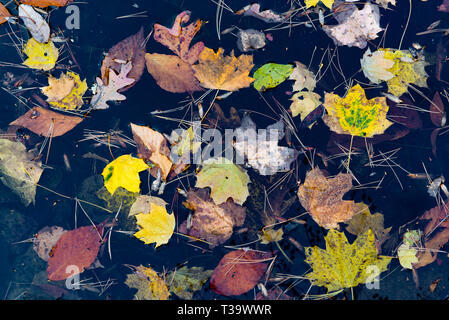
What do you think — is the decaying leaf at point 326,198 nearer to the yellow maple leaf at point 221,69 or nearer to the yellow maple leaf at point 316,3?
the yellow maple leaf at point 221,69

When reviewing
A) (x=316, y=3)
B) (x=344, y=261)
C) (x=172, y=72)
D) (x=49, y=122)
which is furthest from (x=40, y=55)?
(x=344, y=261)

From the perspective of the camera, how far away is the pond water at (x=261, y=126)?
1161mm

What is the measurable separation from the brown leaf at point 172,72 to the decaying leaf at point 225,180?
0.32 metres

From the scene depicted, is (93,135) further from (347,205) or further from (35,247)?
(347,205)

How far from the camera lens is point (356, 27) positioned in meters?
1.16

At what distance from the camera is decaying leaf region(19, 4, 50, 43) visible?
1.19 metres

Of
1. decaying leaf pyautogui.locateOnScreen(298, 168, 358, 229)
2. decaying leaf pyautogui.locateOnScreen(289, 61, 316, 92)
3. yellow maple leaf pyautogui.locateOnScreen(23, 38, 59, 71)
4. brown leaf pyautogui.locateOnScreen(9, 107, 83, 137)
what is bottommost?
decaying leaf pyautogui.locateOnScreen(298, 168, 358, 229)

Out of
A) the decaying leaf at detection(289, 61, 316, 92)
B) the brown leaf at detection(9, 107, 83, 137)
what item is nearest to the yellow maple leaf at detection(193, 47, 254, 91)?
the decaying leaf at detection(289, 61, 316, 92)

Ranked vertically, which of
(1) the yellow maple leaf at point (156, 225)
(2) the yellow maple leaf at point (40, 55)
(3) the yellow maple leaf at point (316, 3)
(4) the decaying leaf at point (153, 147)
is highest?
(3) the yellow maple leaf at point (316, 3)

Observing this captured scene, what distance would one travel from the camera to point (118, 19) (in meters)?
1.19

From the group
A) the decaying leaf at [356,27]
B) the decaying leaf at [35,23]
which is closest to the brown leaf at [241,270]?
the decaying leaf at [356,27]

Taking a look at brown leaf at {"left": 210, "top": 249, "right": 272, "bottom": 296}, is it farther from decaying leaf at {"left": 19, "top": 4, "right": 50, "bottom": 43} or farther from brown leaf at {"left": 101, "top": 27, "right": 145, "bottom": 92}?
decaying leaf at {"left": 19, "top": 4, "right": 50, "bottom": 43}

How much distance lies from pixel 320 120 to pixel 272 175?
0.30 m

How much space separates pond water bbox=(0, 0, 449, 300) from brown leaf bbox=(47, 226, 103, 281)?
0.13ft
